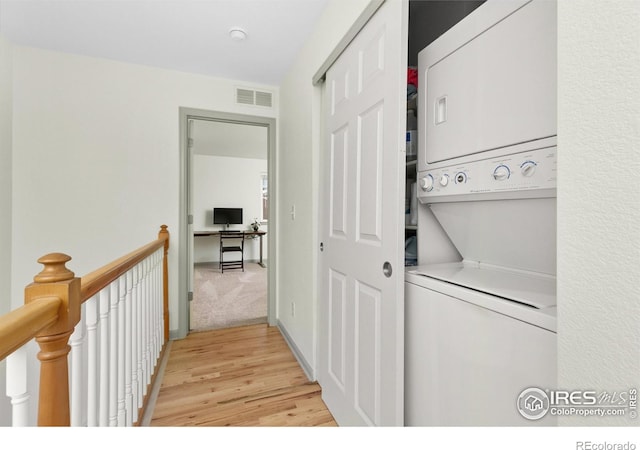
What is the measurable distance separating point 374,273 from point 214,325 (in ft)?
7.93

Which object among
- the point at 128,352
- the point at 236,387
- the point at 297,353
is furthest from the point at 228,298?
the point at 128,352

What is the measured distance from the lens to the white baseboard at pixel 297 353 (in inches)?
83.0

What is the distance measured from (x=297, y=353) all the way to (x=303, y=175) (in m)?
1.46

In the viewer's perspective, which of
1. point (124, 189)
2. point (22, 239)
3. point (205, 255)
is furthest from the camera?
point (205, 255)

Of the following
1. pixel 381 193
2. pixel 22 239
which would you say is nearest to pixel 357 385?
pixel 381 193

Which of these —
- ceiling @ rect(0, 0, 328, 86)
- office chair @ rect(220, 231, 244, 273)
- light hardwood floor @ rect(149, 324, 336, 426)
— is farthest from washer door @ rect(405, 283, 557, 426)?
office chair @ rect(220, 231, 244, 273)

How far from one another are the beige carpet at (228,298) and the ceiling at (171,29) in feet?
8.48

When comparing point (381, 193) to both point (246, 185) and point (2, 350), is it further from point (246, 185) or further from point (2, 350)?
point (246, 185)

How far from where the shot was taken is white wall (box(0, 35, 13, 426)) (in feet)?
7.41

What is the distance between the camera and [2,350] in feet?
1.59

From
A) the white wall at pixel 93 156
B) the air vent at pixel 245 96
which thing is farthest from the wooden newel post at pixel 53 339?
the air vent at pixel 245 96

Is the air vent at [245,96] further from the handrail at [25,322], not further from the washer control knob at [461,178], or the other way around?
the handrail at [25,322]

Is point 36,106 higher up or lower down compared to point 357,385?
higher up
